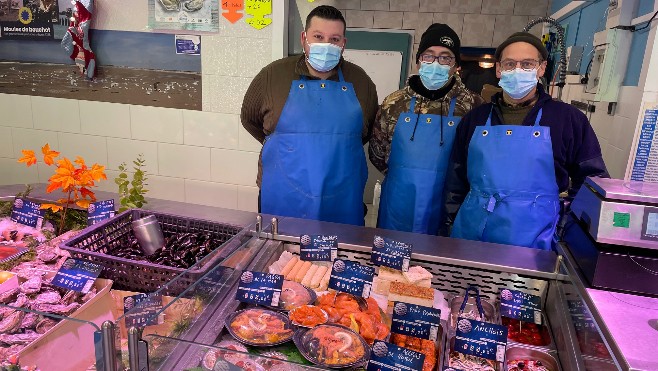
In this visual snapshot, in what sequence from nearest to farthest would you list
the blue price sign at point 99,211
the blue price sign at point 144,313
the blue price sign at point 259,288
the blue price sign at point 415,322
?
1. the blue price sign at point 144,313
2. the blue price sign at point 415,322
3. the blue price sign at point 259,288
4. the blue price sign at point 99,211

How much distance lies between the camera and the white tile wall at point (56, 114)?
428 cm

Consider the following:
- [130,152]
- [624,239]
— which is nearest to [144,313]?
[624,239]

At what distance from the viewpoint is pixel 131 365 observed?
3.76ft

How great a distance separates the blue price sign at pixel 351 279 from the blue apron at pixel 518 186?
93 centimetres

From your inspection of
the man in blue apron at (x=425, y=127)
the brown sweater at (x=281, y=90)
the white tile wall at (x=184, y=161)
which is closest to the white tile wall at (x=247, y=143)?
the white tile wall at (x=184, y=161)

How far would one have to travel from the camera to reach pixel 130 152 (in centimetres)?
430

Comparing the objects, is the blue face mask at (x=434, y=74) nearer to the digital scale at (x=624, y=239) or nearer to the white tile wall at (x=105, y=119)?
the digital scale at (x=624, y=239)

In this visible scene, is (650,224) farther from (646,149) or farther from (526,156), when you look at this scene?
(646,149)

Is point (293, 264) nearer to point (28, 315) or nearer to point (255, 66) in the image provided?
point (28, 315)

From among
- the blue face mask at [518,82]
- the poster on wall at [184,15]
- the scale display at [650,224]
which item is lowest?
Answer: the scale display at [650,224]

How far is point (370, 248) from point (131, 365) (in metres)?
0.99

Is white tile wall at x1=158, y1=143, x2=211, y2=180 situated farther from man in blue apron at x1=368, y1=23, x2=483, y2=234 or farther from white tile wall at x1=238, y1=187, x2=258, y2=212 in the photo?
man in blue apron at x1=368, y1=23, x2=483, y2=234

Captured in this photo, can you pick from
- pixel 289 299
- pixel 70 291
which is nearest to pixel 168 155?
pixel 70 291

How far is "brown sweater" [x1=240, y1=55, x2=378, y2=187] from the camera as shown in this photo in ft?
9.56
